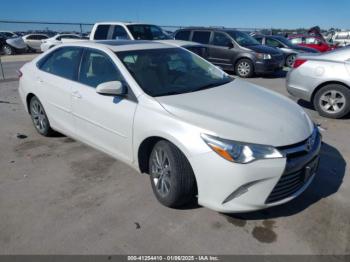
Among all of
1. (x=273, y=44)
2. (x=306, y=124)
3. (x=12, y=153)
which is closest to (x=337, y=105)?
(x=306, y=124)

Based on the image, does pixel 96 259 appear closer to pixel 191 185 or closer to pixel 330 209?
pixel 191 185

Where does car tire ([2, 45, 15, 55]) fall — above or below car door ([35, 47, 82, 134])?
below

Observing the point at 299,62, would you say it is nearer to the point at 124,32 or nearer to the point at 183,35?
the point at 124,32

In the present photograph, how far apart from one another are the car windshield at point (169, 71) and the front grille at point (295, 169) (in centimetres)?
128

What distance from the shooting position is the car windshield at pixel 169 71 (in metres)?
3.22

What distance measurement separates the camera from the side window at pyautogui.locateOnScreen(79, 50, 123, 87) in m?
3.40

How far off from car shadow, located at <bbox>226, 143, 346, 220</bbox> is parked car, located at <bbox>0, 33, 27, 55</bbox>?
2437 centimetres

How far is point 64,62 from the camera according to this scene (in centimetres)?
416

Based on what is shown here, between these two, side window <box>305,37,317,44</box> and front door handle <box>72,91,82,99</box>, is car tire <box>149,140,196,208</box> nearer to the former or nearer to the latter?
front door handle <box>72,91,82,99</box>

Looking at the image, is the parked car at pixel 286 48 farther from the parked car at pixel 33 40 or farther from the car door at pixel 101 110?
the parked car at pixel 33 40

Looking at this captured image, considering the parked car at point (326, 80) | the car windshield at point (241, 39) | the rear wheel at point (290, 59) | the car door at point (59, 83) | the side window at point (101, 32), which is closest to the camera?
the car door at point (59, 83)

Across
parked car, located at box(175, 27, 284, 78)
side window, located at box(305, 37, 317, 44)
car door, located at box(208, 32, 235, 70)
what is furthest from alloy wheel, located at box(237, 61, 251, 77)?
side window, located at box(305, 37, 317, 44)

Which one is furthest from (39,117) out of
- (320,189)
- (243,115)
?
(320,189)

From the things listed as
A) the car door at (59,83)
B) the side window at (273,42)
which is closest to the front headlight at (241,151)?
the car door at (59,83)
